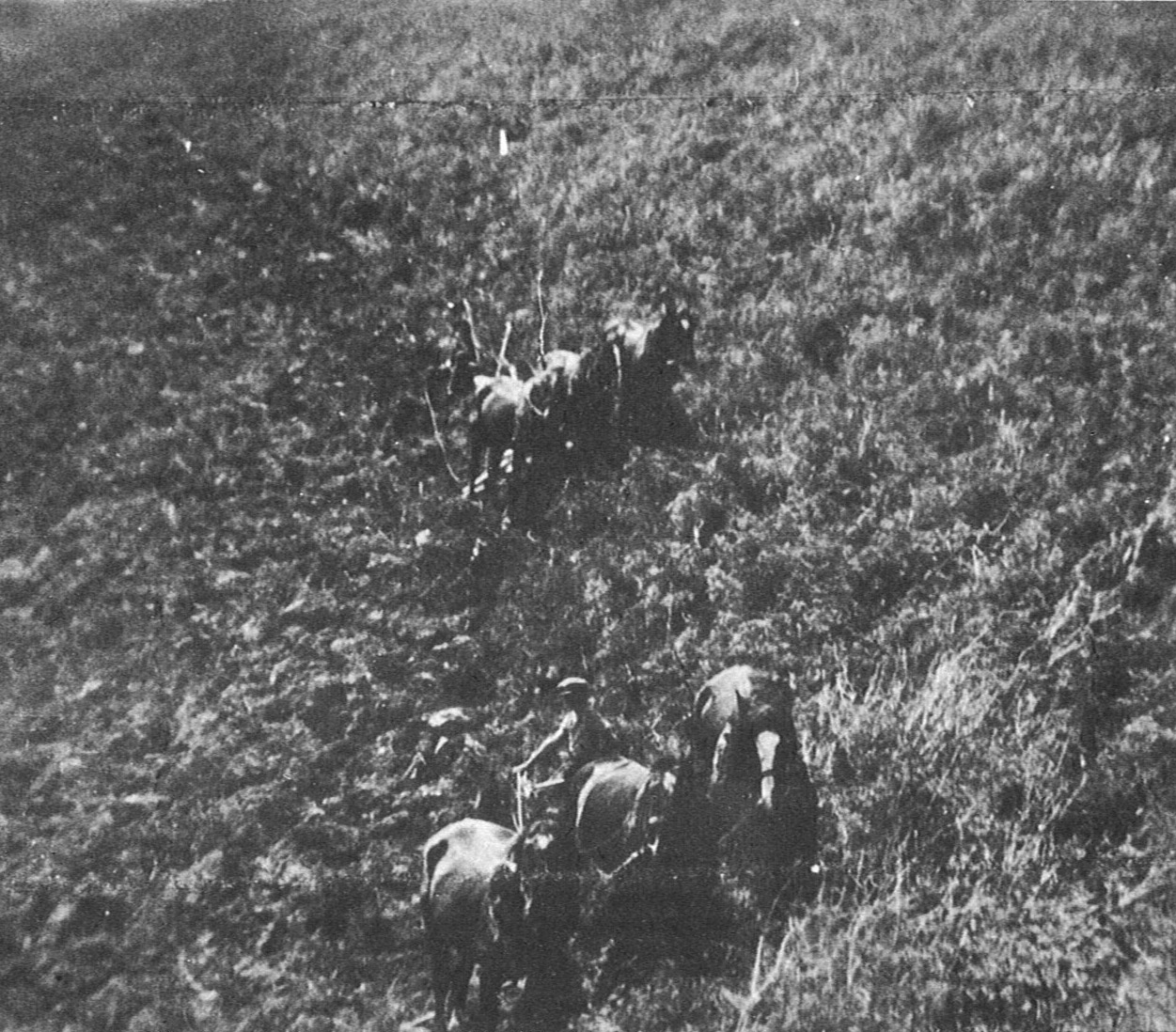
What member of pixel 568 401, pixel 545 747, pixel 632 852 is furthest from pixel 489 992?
pixel 568 401

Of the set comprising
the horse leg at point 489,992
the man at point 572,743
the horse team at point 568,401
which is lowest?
the horse leg at point 489,992

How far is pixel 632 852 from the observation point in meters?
2.54

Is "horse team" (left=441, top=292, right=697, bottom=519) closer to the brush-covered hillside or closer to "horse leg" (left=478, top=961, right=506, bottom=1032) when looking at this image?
the brush-covered hillside

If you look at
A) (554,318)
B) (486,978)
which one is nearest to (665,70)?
(554,318)

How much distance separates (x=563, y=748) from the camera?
2.58 meters

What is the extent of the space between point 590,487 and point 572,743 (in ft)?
2.34

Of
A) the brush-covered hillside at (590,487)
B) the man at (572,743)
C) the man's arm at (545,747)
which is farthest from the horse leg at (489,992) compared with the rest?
the man's arm at (545,747)

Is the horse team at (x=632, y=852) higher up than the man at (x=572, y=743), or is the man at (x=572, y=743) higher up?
the man at (x=572, y=743)

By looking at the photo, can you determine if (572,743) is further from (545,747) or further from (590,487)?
(590,487)

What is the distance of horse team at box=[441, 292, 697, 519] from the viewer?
104 inches

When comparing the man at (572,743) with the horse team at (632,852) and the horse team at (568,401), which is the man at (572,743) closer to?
the horse team at (632,852)

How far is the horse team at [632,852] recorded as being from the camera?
8.13ft

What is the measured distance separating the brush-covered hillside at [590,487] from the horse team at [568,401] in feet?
0.21

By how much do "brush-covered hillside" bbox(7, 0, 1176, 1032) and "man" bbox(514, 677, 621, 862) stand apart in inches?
2.3
